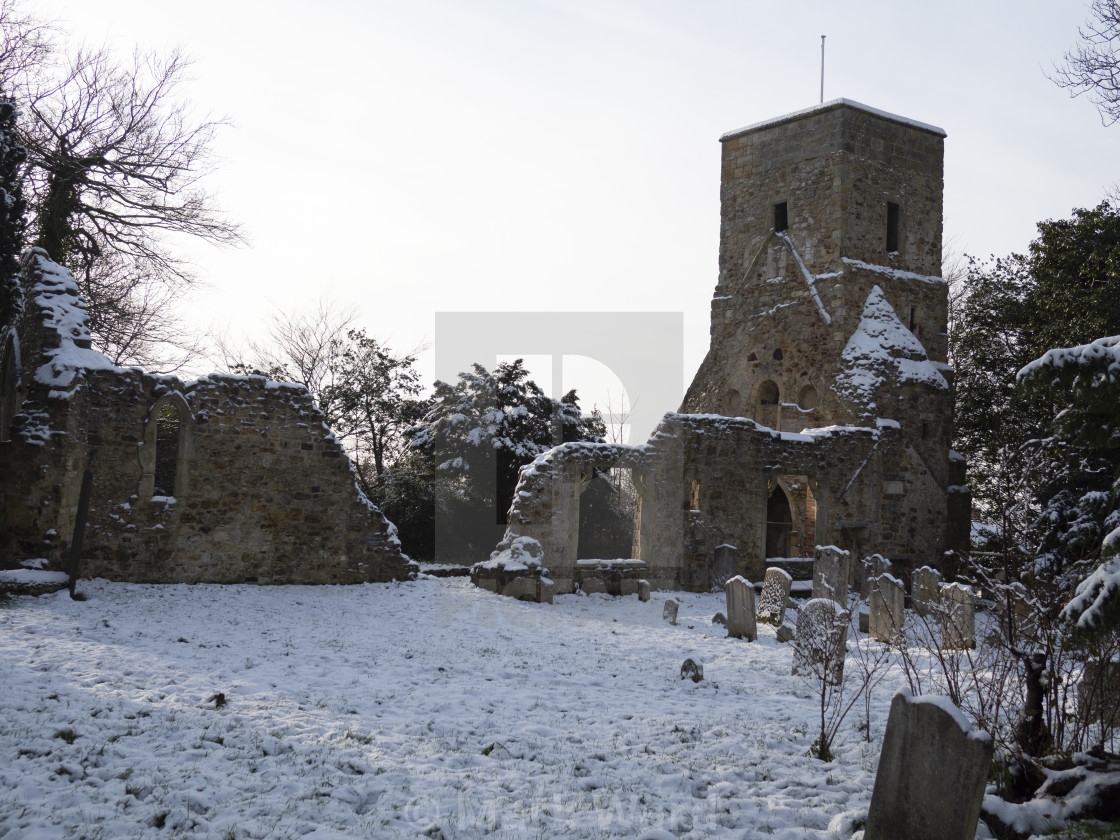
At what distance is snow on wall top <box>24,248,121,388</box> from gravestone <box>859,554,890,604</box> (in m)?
13.6

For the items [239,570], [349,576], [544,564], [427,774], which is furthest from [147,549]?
[427,774]

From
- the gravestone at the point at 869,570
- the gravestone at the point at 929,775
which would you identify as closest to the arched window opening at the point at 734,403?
the gravestone at the point at 869,570

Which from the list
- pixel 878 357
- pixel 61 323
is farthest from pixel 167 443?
pixel 878 357

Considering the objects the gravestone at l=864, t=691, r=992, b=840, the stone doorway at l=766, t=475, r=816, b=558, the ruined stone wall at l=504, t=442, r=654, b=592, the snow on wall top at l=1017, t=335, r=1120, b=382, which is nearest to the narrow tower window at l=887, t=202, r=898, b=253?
the stone doorway at l=766, t=475, r=816, b=558

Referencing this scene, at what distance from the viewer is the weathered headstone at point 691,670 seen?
901cm

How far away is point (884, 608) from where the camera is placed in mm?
11742

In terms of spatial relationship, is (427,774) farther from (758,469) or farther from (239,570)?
→ (758,469)

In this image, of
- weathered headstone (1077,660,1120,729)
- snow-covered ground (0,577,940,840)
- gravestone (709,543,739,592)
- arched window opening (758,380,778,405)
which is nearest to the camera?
snow-covered ground (0,577,940,840)

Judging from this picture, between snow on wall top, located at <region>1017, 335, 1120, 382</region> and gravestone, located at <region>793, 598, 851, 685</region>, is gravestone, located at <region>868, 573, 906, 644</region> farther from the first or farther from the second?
snow on wall top, located at <region>1017, 335, 1120, 382</region>

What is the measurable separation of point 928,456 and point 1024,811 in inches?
676

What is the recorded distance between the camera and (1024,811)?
4859 millimetres

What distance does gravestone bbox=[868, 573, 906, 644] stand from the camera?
38.6ft

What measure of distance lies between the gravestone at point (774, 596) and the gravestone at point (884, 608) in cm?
134

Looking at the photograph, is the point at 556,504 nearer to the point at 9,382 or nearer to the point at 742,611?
the point at 742,611
